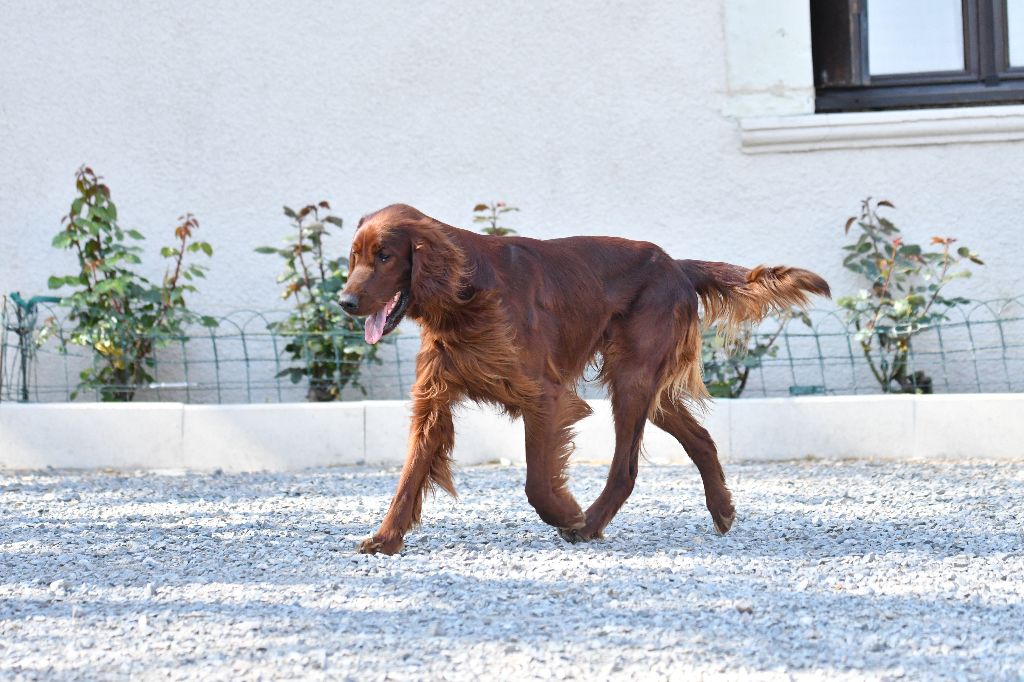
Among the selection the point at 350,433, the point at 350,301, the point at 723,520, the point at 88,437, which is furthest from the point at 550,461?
the point at 88,437

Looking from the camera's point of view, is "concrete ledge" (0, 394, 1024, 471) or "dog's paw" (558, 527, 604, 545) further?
"concrete ledge" (0, 394, 1024, 471)

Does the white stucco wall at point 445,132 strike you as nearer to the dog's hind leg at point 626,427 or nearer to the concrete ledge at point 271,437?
the concrete ledge at point 271,437

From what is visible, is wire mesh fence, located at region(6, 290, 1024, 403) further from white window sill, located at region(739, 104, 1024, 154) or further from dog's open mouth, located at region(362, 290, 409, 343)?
dog's open mouth, located at region(362, 290, 409, 343)

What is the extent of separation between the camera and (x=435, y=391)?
13.1 ft

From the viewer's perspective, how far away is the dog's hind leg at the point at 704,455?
436 cm

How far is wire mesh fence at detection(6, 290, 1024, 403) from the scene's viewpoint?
675 centimetres

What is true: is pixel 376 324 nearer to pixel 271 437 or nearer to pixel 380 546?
pixel 380 546

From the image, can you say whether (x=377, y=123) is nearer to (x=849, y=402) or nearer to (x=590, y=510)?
(x=849, y=402)

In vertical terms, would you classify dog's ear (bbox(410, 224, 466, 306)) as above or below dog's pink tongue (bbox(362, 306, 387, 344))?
above

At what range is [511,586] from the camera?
3.48 metres

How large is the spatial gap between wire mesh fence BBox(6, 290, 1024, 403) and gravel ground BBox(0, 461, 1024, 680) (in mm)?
1418

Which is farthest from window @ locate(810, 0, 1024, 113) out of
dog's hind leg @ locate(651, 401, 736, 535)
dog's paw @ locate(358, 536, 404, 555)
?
dog's paw @ locate(358, 536, 404, 555)

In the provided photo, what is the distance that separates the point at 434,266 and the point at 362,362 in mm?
2967

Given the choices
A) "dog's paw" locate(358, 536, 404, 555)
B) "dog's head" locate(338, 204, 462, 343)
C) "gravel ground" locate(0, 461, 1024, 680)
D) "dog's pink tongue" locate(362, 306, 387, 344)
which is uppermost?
"dog's head" locate(338, 204, 462, 343)
